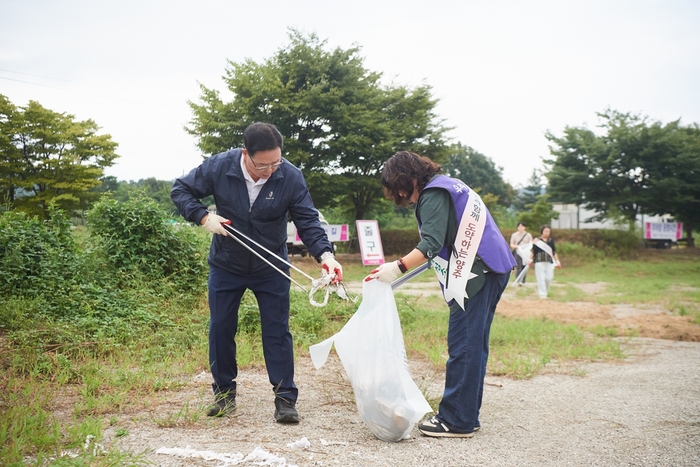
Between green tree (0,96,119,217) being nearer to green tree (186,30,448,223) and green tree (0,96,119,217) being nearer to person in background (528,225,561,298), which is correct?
green tree (186,30,448,223)

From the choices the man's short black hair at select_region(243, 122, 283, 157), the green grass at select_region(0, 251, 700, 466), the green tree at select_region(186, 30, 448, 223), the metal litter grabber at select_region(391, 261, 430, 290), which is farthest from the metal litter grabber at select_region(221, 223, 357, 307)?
the green tree at select_region(186, 30, 448, 223)

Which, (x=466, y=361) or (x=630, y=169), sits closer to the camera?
(x=466, y=361)

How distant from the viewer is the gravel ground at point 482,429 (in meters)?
3.04

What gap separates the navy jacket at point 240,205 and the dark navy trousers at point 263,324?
8 centimetres

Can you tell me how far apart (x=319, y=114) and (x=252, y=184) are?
17.8 m

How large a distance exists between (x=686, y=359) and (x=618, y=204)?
21.1 metres

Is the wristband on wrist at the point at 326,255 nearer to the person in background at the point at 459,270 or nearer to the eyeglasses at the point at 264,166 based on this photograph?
the person in background at the point at 459,270

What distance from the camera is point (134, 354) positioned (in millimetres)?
5125

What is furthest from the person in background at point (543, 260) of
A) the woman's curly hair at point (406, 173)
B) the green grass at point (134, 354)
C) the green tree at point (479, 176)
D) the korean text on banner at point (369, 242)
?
the green tree at point (479, 176)

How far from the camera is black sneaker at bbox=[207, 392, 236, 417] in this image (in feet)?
11.9

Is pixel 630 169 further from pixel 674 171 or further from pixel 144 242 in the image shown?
pixel 144 242

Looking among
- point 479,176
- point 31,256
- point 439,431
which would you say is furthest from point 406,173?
point 479,176

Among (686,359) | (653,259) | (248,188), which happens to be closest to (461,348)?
(248,188)

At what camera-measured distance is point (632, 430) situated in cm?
362
